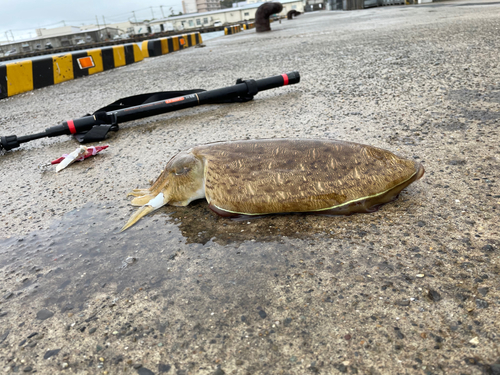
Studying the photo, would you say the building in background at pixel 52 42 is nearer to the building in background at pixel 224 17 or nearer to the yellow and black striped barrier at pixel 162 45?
the building in background at pixel 224 17

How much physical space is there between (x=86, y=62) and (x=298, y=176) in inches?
279

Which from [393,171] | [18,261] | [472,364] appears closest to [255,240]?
[393,171]

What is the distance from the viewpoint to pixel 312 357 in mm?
950

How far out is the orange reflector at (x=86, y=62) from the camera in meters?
6.99

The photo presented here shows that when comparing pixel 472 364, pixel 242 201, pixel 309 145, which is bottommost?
pixel 472 364

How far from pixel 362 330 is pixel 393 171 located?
0.77 meters

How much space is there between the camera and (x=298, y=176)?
151 cm

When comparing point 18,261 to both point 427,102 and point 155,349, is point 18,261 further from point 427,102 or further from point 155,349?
point 427,102

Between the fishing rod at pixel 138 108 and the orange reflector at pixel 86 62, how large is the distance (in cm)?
431

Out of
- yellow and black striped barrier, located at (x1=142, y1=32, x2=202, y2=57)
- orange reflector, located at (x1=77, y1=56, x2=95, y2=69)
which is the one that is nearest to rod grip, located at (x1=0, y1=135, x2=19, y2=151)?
orange reflector, located at (x1=77, y1=56, x2=95, y2=69)

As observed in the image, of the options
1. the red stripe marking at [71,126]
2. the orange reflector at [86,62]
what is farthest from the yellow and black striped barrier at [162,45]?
the red stripe marking at [71,126]

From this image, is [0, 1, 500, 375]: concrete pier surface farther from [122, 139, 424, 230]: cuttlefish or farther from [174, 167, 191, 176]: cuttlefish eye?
[174, 167, 191, 176]: cuttlefish eye

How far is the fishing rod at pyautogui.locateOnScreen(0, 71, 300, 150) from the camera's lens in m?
2.96

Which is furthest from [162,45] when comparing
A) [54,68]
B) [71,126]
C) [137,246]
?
[137,246]
